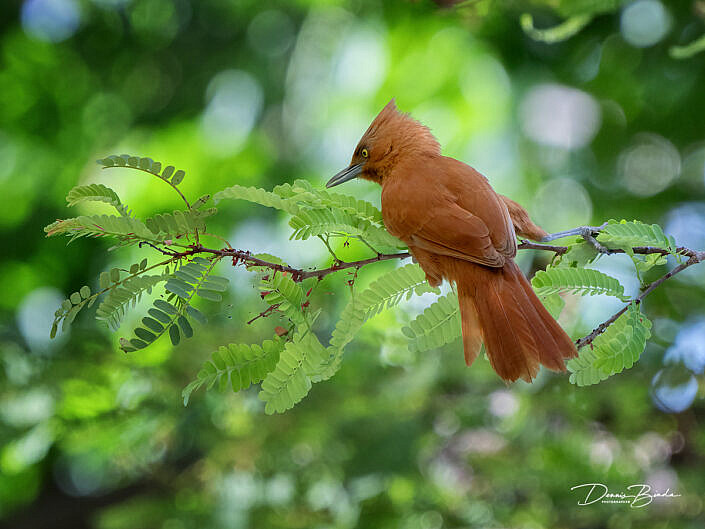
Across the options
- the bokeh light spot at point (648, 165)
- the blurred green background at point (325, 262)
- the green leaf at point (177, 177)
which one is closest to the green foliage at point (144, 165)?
the green leaf at point (177, 177)

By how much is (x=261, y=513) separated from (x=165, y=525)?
35 cm

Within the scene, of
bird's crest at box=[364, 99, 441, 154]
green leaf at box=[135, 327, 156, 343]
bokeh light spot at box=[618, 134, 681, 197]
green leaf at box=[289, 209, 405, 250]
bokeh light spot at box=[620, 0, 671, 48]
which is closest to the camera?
green leaf at box=[135, 327, 156, 343]

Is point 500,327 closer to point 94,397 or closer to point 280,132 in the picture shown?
point 94,397

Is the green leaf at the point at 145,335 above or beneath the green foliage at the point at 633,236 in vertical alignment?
above

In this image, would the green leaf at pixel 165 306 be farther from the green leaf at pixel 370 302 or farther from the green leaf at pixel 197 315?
the green leaf at pixel 370 302

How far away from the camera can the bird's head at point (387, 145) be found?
1099 mm

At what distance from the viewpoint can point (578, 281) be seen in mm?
913

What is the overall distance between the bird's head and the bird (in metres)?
0.05

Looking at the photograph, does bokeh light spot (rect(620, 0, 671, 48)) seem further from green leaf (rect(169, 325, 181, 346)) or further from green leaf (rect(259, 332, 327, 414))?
green leaf (rect(169, 325, 181, 346))

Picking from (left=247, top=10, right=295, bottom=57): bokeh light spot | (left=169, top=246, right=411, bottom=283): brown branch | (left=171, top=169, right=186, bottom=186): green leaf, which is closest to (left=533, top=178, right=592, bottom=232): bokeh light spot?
(left=247, top=10, right=295, bottom=57): bokeh light spot

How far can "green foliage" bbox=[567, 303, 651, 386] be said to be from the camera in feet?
2.81

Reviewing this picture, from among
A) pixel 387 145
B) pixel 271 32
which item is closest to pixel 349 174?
pixel 387 145

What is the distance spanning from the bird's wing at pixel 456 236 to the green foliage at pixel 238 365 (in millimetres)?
237

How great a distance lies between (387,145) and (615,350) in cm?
48
